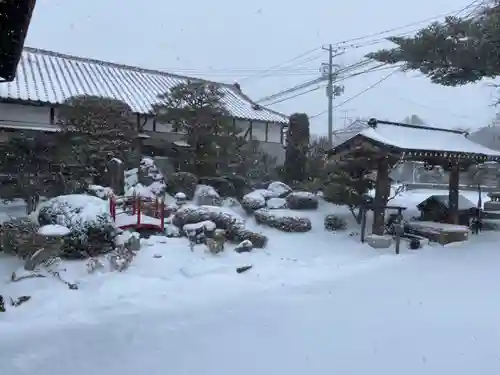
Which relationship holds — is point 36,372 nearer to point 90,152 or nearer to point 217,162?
point 90,152

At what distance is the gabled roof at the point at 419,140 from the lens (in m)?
10.2

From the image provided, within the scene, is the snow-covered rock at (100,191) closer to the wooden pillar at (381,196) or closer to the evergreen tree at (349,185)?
the evergreen tree at (349,185)

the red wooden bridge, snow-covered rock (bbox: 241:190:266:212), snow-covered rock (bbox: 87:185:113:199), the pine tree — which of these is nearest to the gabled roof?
snow-covered rock (bbox: 241:190:266:212)

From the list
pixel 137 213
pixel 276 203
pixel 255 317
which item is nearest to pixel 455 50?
pixel 276 203

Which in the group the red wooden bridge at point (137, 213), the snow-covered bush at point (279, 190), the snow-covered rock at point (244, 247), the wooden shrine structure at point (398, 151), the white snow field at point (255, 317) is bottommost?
the white snow field at point (255, 317)

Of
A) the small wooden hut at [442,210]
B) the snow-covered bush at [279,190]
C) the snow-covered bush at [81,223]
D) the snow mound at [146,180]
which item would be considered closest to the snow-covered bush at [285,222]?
the snow-covered bush at [279,190]

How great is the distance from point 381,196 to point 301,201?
2.77 metres

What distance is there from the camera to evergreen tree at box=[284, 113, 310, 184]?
650 inches

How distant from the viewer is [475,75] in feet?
37.0

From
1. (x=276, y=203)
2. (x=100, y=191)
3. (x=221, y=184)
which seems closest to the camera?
(x=100, y=191)

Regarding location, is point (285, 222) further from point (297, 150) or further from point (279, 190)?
point (297, 150)

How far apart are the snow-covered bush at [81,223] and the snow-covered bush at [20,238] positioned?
0.42m

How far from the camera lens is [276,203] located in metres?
12.5

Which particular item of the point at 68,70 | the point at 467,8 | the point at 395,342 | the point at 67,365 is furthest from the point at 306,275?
the point at 68,70
